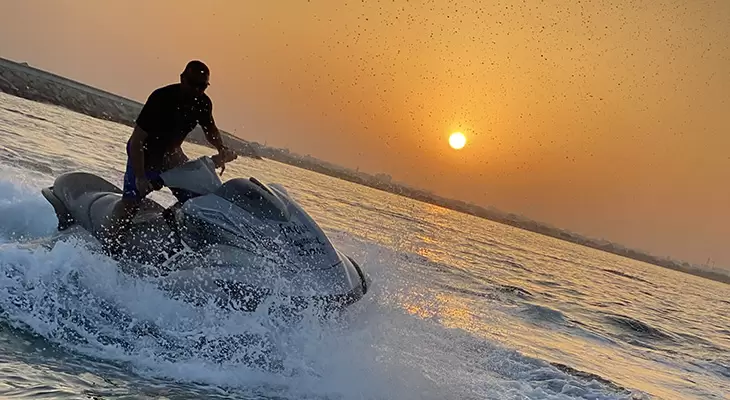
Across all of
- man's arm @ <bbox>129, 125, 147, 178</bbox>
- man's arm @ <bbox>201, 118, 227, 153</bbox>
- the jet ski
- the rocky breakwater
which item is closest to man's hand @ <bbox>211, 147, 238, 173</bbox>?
man's arm @ <bbox>201, 118, 227, 153</bbox>

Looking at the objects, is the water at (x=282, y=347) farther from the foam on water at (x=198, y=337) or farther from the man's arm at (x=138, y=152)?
the man's arm at (x=138, y=152)

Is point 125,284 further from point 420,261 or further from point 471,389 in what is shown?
point 420,261

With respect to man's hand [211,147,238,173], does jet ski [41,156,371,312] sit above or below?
below

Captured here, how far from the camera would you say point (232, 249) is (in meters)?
A: 5.44

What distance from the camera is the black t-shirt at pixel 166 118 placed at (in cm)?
585

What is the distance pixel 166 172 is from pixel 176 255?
0.73 meters

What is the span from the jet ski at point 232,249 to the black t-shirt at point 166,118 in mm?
308

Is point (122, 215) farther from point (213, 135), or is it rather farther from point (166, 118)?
point (213, 135)

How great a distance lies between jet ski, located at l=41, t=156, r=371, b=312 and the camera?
5.38 metres

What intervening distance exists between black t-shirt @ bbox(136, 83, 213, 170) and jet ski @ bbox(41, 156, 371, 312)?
308mm

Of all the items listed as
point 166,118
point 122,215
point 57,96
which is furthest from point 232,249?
point 57,96

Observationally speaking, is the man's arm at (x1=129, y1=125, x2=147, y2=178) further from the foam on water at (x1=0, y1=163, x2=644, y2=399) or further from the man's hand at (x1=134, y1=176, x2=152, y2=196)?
the foam on water at (x1=0, y1=163, x2=644, y2=399)

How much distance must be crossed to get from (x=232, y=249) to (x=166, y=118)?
4.62ft

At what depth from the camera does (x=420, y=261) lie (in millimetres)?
16672
